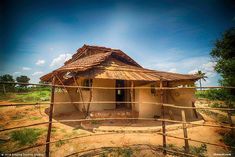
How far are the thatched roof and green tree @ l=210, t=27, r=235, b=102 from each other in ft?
12.0

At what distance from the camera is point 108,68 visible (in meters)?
9.94

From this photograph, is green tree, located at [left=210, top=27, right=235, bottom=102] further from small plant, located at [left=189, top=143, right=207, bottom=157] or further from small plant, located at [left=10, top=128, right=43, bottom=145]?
small plant, located at [left=10, top=128, right=43, bottom=145]

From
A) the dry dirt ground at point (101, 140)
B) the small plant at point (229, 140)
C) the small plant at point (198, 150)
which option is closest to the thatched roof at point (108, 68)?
the dry dirt ground at point (101, 140)

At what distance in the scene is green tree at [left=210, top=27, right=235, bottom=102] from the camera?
1174 cm

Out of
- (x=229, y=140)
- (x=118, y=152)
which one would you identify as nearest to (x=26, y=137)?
(x=118, y=152)

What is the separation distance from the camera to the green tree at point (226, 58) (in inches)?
462

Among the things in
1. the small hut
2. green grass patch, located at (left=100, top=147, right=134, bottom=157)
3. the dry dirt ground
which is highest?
the small hut

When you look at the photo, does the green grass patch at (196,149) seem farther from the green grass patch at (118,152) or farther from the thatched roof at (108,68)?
the thatched roof at (108,68)

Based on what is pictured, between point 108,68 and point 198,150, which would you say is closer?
point 198,150

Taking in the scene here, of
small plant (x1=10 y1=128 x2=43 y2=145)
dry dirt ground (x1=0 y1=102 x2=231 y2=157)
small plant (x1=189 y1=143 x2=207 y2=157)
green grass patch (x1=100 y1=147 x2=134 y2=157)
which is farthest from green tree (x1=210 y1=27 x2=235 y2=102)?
small plant (x1=10 y1=128 x2=43 y2=145)

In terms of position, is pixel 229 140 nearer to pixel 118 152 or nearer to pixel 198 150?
pixel 198 150

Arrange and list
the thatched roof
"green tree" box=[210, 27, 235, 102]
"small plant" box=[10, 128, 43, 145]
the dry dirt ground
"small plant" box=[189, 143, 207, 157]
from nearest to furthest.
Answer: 1. "small plant" box=[189, 143, 207, 157]
2. the dry dirt ground
3. "small plant" box=[10, 128, 43, 145]
4. the thatched roof
5. "green tree" box=[210, 27, 235, 102]

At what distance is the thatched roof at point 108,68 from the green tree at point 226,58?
3671 millimetres

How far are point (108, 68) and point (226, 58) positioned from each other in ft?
41.4
